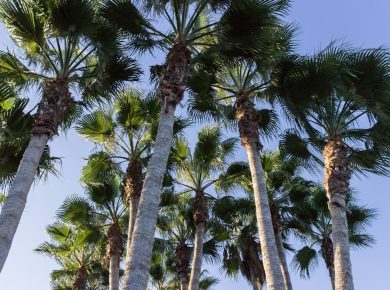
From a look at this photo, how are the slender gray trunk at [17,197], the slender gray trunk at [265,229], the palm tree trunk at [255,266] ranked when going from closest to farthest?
the slender gray trunk at [17,197] < the slender gray trunk at [265,229] < the palm tree trunk at [255,266]

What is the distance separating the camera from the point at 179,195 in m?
19.0

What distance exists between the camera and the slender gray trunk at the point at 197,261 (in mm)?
15953

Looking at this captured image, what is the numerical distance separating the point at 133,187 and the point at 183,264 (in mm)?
5013

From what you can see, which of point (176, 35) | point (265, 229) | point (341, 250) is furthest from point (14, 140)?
point (341, 250)

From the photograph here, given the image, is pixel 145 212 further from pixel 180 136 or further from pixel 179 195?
pixel 179 195

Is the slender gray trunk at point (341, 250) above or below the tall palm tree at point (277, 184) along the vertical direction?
below

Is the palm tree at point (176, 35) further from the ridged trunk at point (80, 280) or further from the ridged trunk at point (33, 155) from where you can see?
the ridged trunk at point (80, 280)

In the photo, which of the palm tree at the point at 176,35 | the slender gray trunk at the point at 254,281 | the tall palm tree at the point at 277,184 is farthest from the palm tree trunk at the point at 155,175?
the slender gray trunk at the point at 254,281

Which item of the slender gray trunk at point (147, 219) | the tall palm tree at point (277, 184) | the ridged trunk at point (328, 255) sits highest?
the tall palm tree at point (277, 184)

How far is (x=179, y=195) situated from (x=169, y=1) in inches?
348

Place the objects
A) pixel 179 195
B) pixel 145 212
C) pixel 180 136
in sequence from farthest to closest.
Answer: pixel 179 195 → pixel 180 136 → pixel 145 212

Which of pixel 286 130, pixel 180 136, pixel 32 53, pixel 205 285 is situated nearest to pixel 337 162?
pixel 286 130

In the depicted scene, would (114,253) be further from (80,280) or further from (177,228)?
(80,280)

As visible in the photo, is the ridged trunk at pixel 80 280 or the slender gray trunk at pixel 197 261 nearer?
the slender gray trunk at pixel 197 261
